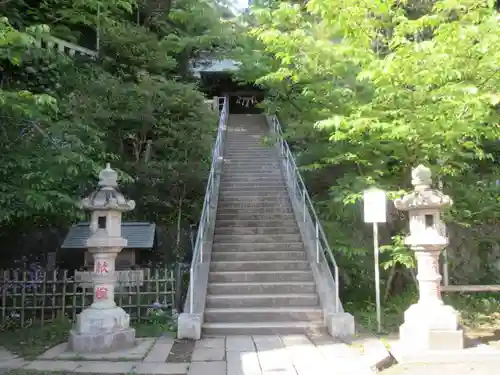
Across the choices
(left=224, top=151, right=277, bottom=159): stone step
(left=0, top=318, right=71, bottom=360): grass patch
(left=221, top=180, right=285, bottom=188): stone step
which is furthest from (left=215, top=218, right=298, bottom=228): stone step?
(left=224, top=151, right=277, bottom=159): stone step

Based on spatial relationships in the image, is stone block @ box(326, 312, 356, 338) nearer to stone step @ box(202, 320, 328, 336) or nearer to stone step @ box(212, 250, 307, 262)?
stone step @ box(202, 320, 328, 336)

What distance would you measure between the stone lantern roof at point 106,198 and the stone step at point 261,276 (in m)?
2.50

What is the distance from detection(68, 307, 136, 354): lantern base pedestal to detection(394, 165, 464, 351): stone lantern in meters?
4.21

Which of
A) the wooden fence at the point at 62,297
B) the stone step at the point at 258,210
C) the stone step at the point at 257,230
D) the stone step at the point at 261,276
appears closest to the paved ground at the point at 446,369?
the stone step at the point at 261,276

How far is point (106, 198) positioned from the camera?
23.2 feet

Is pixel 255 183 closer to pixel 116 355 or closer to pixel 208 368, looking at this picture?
pixel 116 355

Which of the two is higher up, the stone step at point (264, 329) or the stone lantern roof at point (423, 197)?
the stone lantern roof at point (423, 197)

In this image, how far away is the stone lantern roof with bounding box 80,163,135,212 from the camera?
7.00 meters

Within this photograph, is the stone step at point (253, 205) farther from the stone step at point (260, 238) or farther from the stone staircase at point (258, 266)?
the stone step at point (260, 238)

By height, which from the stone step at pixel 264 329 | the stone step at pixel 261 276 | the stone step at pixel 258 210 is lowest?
the stone step at pixel 264 329

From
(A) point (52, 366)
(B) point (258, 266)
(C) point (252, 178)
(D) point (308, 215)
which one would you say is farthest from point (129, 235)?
(A) point (52, 366)

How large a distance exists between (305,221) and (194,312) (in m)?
3.96

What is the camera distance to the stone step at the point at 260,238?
32.9 feet

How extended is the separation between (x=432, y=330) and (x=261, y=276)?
11.2ft
